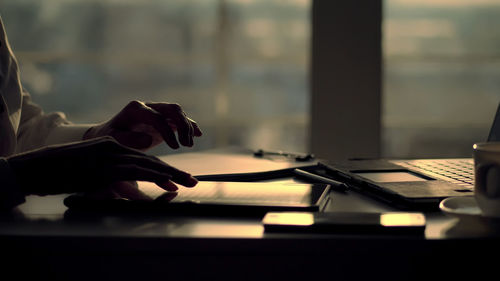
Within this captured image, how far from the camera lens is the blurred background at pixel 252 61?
9.98ft

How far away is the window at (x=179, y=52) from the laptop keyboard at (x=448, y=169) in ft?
6.54

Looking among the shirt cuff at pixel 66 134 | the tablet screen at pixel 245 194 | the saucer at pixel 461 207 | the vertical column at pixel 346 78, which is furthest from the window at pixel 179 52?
the saucer at pixel 461 207

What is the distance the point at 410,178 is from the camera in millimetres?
723

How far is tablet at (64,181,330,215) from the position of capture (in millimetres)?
553

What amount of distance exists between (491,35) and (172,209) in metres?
3.13

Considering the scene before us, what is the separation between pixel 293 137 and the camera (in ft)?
11.1

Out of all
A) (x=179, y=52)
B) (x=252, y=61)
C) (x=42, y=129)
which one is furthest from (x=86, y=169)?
(x=179, y=52)

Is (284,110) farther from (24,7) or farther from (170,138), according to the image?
(170,138)

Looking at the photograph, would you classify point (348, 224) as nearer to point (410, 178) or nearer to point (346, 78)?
point (410, 178)

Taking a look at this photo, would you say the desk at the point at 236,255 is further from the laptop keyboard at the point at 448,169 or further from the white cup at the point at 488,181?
the laptop keyboard at the point at 448,169

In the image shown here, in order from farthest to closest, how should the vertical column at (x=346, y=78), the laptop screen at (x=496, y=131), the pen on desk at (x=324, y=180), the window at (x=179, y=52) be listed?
the window at (x=179, y=52) → the vertical column at (x=346, y=78) → the laptop screen at (x=496, y=131) → the pen on desk at (x=324, y=180)

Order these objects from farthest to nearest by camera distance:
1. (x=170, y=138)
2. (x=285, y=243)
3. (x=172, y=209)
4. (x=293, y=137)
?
(x=293, y=137)
(x=170, y=138)
(x=172, y=209)
(x=285, y=243)

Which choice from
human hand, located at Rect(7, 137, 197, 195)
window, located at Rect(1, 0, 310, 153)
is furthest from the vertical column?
human hand, located at Rect(7, 137, 197, 195)

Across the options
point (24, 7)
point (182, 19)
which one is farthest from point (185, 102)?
point (24, 7)
